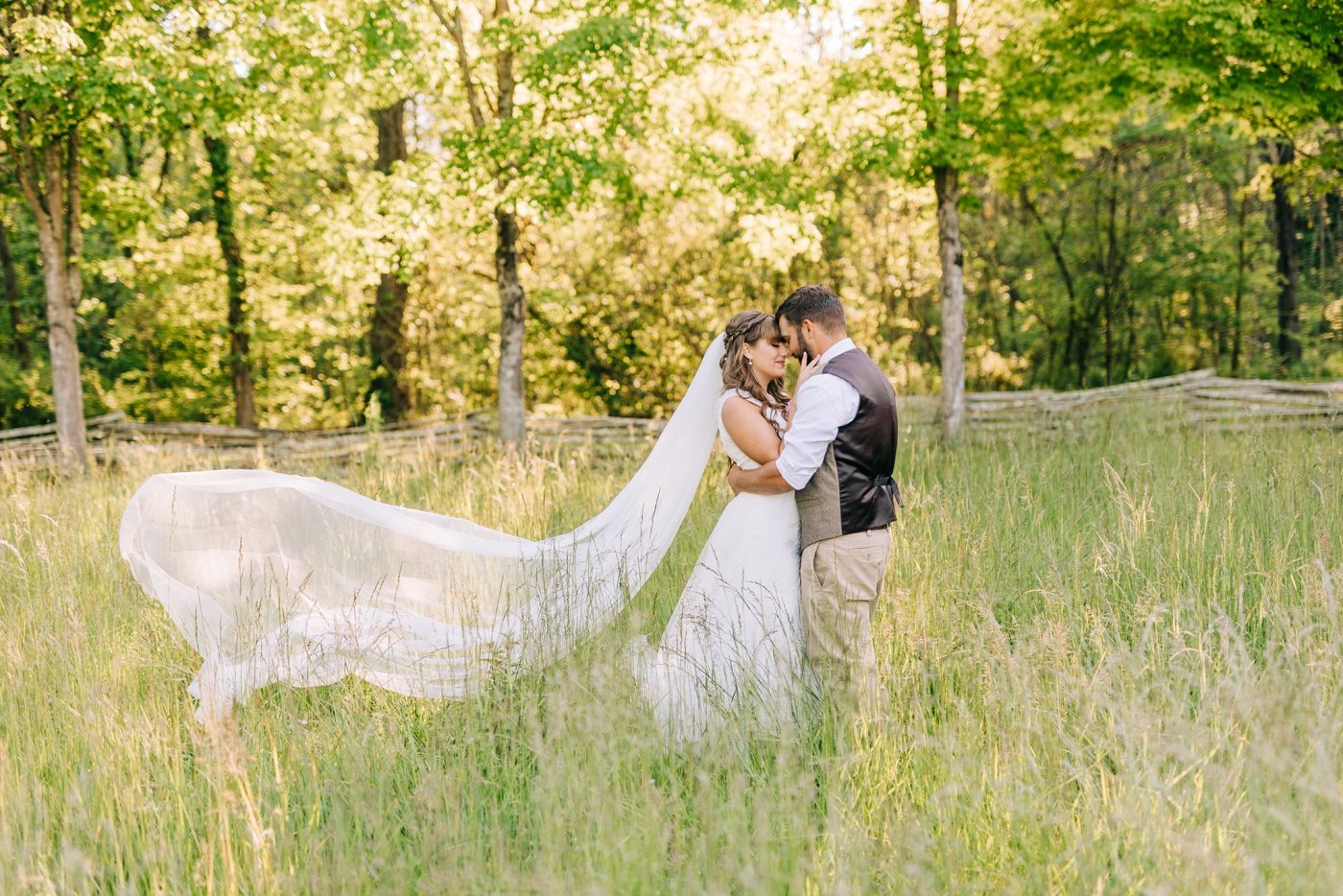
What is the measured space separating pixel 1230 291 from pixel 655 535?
705 inches

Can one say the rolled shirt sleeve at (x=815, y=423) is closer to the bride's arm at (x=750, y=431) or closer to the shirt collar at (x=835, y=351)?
the shirt collar at (x=835, y=351)

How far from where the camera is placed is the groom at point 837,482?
13.4 feet

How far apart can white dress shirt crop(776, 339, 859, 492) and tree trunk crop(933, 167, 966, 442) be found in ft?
25.5

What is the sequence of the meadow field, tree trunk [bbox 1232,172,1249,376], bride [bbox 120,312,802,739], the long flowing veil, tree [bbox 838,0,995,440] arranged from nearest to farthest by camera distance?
the meadow field < bride [bbox 120,312,802,739] < the long flowing veil < tree [bbox 838,0,995,440] < tree trunk [bbox 1232,172,1249,376]

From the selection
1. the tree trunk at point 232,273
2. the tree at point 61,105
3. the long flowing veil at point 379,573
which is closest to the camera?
the long flowing veil at point 379,573

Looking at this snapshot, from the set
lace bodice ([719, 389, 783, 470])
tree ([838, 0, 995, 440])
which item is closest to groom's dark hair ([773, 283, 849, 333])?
lace bodice ([719, 389, 783, 470])

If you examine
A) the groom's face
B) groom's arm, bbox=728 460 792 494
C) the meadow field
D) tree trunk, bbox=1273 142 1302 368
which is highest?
tree trunk, bbox=1273 142 1302 368

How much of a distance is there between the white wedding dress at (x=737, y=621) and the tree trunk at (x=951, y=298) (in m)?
7.43

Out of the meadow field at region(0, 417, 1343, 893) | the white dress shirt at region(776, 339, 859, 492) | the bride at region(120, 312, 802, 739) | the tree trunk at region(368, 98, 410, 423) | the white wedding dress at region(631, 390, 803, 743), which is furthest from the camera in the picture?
the tree trunk at region(368, 98, 410, 423)

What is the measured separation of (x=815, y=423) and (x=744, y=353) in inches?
28.2

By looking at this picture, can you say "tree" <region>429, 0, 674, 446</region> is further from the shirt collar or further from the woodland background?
the shirt collar

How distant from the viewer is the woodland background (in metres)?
10.1

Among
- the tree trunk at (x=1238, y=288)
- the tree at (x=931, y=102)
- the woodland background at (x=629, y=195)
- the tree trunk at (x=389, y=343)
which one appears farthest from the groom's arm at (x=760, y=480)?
the tree trunk at (x=1238, y=288)

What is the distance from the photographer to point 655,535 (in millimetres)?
5172
